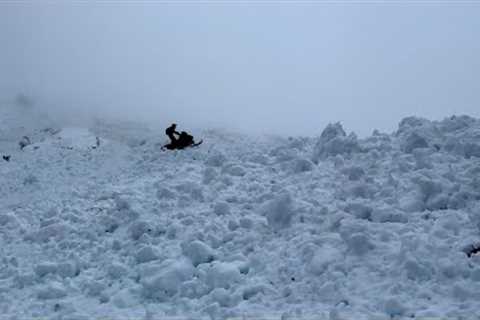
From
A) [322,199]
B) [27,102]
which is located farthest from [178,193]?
[27,102]

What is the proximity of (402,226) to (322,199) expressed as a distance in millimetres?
1920

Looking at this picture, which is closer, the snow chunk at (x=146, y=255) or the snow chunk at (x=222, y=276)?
the snow chunk at (x=222, y=276)

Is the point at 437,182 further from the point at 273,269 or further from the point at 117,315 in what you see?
the point at 117,315

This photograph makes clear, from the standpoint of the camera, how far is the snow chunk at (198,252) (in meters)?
9.14

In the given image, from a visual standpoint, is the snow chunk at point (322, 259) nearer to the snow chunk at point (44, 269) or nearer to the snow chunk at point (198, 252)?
the snow chunk at point (198, 252)

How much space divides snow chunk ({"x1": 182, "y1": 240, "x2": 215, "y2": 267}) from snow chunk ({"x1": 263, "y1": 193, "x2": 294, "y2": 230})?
1360 millimetres

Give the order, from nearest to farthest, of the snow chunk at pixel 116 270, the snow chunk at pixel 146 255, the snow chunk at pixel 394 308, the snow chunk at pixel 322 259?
the snow chunk at pixel 394 308
the snow chunk at pixel 322 259
the snow chunk at pixel 116 270
the snow chunk at pixel 146 255

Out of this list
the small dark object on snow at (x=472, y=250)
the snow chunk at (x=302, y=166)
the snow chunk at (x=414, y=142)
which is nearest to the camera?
the small dark object on snow at (x=472, y=250)

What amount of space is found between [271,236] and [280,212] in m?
0.61

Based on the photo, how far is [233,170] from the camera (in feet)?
42.6

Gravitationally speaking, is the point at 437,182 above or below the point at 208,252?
above

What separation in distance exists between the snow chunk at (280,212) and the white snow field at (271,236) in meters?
0.02

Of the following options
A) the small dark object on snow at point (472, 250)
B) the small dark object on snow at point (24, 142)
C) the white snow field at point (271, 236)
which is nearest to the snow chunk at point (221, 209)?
the white snow field at point (271, 236)

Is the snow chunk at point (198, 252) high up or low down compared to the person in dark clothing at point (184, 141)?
down
